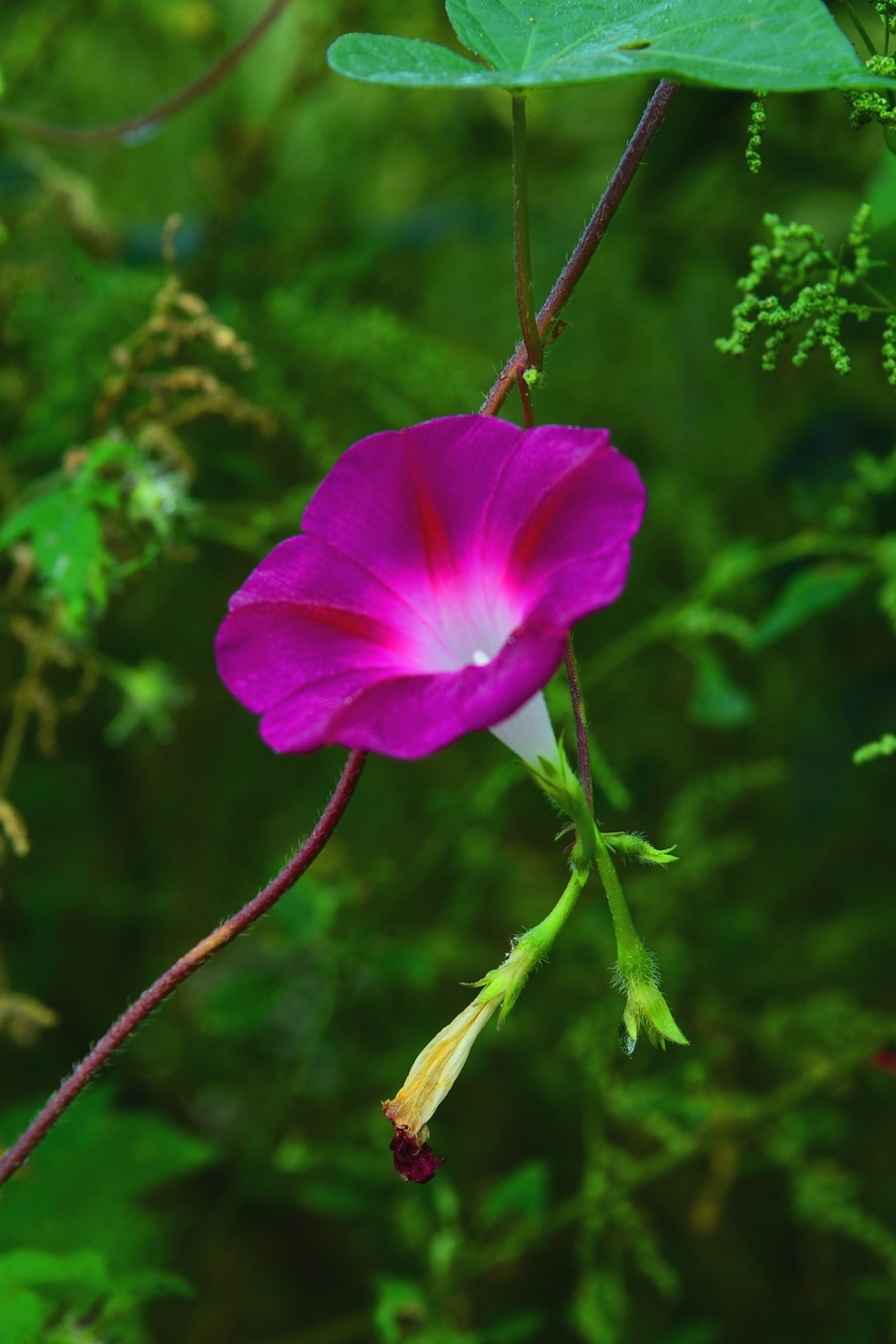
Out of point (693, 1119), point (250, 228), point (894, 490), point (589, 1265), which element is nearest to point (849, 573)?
point (894, 490)

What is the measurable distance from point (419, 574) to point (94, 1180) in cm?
62

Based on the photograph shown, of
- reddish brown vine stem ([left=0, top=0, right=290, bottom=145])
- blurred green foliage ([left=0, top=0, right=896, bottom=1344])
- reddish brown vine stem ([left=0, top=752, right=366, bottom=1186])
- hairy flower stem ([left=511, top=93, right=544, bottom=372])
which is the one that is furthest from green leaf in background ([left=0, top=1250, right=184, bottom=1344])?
reddish brown vine stem ([left=0, top=0, right=290, bottom=145])

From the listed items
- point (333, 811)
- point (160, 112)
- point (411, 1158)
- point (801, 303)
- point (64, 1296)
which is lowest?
point (64, 1296)

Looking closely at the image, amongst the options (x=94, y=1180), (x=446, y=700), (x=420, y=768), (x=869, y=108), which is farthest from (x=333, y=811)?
(x=420, y=768)

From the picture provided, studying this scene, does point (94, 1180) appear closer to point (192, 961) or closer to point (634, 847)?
point (192, 961)

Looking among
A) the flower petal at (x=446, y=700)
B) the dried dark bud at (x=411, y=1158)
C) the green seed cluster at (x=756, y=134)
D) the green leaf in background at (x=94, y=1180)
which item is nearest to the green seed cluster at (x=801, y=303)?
the green seed cluster at (x=756, y=134)

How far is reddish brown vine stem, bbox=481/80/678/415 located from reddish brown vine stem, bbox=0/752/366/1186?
144 mm

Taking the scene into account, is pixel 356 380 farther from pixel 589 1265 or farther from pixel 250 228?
pixel 589 1265

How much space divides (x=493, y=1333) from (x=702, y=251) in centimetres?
105

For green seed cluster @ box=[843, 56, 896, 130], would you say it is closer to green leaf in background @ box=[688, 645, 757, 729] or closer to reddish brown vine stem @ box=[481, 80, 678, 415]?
reddish brown vine stem @ box=[481, 80, 678, 415]

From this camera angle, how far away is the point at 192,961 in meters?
0.43

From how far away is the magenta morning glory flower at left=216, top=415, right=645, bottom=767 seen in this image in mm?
375

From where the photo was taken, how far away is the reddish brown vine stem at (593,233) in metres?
0.42

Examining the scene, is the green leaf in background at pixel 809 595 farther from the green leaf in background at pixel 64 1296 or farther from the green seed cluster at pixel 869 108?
Answer: the green leaf in background at pixel 64 1296
